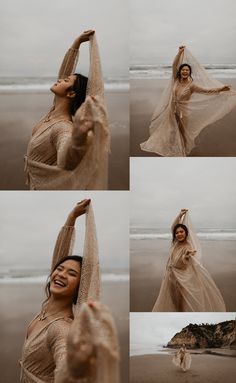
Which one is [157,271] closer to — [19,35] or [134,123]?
[134,123]

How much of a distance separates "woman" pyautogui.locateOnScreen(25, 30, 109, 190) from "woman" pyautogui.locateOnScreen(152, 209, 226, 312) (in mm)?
607

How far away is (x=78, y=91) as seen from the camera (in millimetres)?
3809

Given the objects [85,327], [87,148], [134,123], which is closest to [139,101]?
[134,123]

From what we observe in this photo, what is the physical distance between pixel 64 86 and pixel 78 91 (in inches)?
4.2

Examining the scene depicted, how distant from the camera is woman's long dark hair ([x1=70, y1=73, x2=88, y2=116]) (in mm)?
3797

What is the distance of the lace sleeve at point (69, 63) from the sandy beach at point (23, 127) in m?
0.16

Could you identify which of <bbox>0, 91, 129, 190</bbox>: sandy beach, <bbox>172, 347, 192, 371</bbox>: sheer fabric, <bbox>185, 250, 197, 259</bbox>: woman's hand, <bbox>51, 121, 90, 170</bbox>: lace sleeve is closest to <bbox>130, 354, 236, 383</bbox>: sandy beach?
<bbox>172, 347, 192, 371</bbox>: sheer fabric

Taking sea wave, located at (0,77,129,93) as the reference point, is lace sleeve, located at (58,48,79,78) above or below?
above

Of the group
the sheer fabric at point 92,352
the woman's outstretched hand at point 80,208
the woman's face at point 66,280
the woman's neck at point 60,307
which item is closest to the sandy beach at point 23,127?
the woman's outstretched hand at point 80,208

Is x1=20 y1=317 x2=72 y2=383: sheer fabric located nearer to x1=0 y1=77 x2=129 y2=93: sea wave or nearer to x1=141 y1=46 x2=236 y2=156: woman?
x1=141 y1=46 x2=236 y2=156: woman

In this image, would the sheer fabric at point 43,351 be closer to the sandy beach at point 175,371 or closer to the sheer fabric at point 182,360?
the sandy beach at point 175,371

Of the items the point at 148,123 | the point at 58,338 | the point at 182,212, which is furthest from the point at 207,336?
the point at 148,123

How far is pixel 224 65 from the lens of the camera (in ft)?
13.1

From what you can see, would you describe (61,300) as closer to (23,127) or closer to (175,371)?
(175,371)
